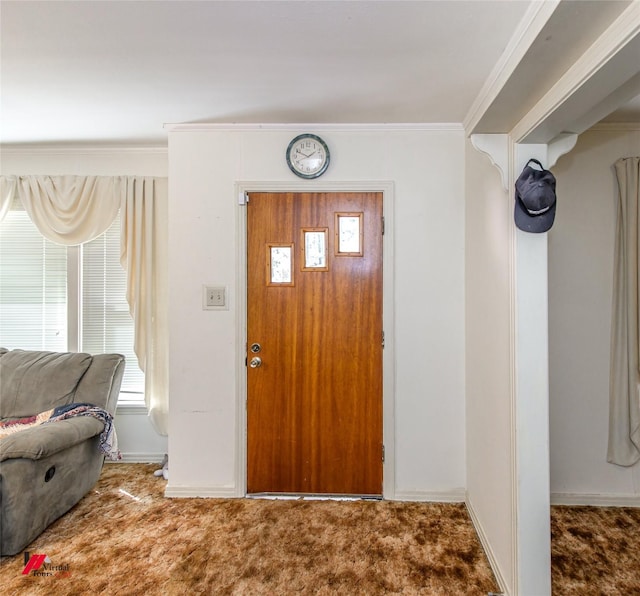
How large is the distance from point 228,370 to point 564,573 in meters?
2.10

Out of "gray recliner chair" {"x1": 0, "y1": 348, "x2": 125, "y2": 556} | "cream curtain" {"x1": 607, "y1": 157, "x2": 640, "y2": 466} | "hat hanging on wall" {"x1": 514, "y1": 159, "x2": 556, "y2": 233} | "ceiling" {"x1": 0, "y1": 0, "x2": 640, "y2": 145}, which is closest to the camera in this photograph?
"ceiling" {"x1": 0, "y1": 0, "x2": 640, "y2": 145}

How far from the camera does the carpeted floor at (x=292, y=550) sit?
1708 millimetres

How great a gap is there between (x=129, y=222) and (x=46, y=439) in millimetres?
1586

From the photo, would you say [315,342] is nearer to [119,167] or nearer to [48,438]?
[48,438]

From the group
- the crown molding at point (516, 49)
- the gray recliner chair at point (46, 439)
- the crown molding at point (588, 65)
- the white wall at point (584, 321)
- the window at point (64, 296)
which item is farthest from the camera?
the window at point (64, 296)

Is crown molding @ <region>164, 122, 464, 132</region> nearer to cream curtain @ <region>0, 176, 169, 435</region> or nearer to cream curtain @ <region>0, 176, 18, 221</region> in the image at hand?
cream curtain @ <region>0, 176, 169, 435</region>

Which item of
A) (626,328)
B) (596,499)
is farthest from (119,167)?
(596,499)

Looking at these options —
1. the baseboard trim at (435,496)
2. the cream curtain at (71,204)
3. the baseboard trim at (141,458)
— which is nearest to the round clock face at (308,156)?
the cream curtain at (71,204)

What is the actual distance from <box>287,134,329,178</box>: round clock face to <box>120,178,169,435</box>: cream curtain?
1137 mm

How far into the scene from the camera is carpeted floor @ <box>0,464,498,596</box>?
171cm

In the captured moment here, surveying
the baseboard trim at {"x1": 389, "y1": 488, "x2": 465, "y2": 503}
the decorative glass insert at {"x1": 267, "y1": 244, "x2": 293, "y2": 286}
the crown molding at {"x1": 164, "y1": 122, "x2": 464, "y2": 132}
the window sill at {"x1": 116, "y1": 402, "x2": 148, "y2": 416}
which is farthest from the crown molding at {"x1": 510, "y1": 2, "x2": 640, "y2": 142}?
the window sill at {"x1": 116, "y1": 402, "x2": 148, "y2": 416}

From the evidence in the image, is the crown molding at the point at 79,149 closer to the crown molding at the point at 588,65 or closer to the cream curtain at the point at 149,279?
the cream curtain at the point at 149,279

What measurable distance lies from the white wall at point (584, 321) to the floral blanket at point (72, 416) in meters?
2.87

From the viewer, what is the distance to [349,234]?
2.41 meters
